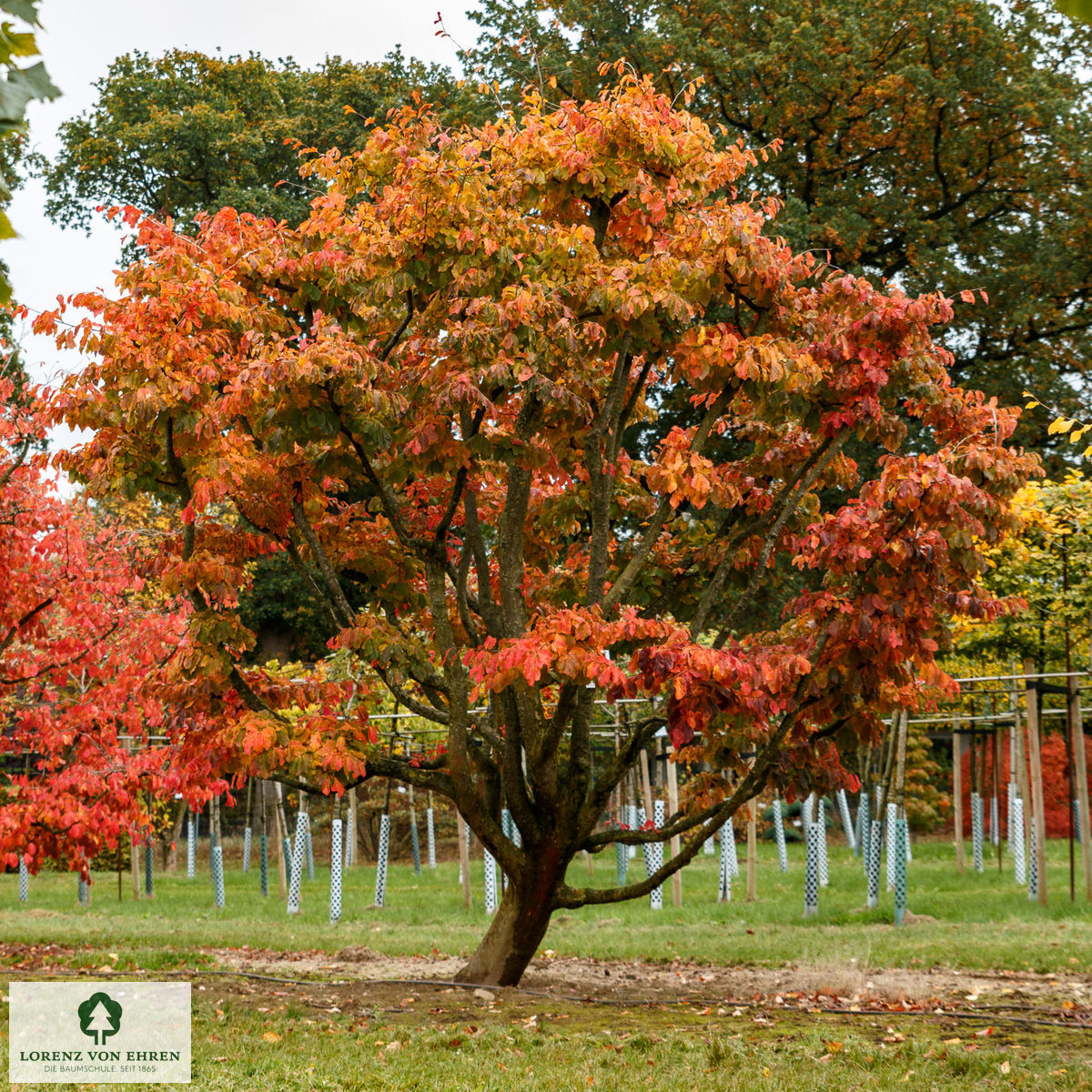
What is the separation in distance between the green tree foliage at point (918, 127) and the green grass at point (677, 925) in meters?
8.08

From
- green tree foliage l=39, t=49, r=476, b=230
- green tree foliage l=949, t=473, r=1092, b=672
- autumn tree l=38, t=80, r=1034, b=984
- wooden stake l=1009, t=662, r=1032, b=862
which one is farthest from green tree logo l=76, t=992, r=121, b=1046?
green tree foliage l=39, t=49, r=476, b=230

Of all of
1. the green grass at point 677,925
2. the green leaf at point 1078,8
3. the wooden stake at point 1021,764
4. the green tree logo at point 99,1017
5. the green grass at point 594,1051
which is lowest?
the green grass at point 677,925

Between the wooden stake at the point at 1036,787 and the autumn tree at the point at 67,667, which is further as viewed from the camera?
the wooden stake at the point at 1036,787

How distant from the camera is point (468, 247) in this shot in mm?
6672

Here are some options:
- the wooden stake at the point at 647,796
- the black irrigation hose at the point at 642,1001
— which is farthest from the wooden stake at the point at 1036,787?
the black irrigation hose at the point at 642,1001

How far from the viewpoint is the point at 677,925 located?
13.2 metres

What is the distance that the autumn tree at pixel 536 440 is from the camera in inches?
251

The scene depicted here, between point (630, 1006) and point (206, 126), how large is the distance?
2160cm

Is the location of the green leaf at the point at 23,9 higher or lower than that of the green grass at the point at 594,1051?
higher

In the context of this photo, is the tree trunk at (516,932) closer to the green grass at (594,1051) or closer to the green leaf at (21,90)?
the green grass at (594,1051)

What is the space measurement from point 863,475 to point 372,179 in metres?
12.7

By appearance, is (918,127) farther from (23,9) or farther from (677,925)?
(23,9)

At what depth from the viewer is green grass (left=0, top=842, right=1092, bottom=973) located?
10.1 meters

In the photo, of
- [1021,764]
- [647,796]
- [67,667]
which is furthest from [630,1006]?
[1021,764]
